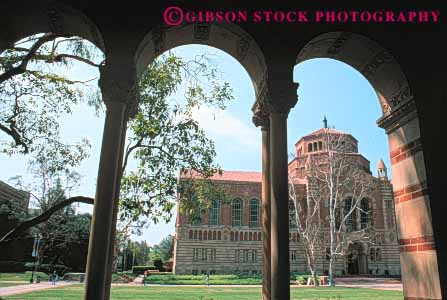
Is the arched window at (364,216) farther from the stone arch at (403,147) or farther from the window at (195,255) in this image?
the stone arch at (403,147)

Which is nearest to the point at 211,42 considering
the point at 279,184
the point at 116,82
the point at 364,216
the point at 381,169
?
the point at 116,82

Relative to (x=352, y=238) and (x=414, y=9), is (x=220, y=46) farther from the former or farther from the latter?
(x=352, y=238)

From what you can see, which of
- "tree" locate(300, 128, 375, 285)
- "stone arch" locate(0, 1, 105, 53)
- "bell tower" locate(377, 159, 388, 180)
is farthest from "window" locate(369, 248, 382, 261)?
"stone arch" locate(0, 1, 105, 53)

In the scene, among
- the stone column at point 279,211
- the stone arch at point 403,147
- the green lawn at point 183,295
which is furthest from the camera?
the green lawn at point 183,295

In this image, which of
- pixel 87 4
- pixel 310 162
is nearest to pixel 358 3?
pixel 87 4

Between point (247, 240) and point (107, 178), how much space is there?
47154mm

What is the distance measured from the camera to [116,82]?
4.82 meters

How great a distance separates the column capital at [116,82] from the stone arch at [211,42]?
0.32 metres

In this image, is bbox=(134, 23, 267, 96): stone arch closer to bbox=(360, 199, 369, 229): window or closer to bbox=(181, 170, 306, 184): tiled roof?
bbox=(181, 170, 306, 184): tiled roof

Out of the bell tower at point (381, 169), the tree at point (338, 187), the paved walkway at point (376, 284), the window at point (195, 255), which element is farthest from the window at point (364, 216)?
the window at point (195, 255)

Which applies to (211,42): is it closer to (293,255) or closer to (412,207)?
(412,207)

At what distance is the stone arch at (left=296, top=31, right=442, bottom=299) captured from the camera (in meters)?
5.05

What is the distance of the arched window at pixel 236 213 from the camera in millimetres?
50312

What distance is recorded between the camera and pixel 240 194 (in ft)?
163
